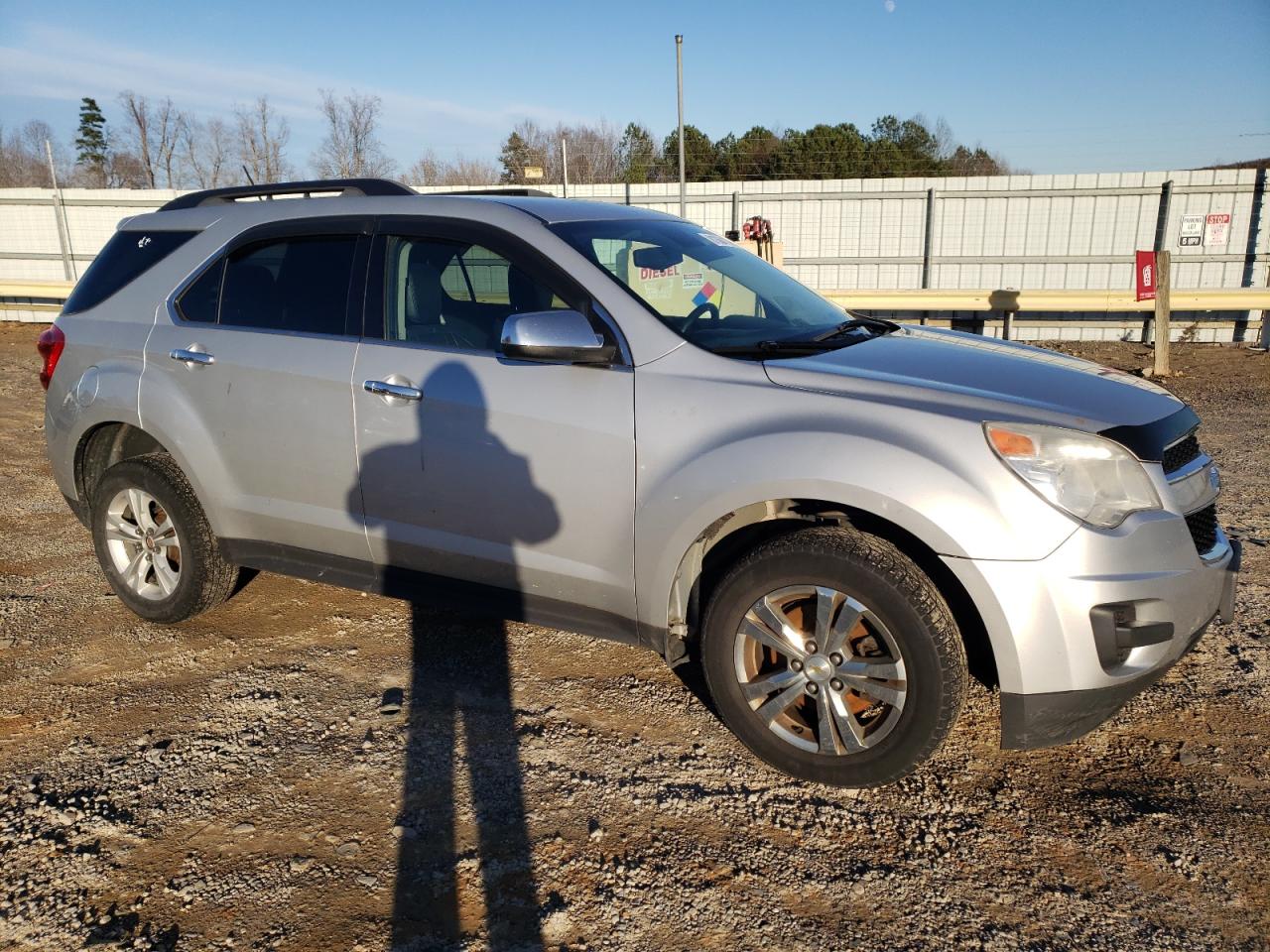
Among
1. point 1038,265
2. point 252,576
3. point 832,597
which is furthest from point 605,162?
point 832,597

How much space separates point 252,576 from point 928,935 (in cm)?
395

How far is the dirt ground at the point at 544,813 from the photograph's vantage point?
2355mm

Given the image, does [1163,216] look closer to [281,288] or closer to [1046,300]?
[1046,300]

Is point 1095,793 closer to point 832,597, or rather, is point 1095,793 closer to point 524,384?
point 832,597

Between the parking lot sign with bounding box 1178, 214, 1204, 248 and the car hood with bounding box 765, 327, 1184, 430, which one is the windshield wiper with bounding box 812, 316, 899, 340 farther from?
the parking lot sign with bounding box 1178, 214, 1204, 248

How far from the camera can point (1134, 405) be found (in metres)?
2.85

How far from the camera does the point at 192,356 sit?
12.6ft

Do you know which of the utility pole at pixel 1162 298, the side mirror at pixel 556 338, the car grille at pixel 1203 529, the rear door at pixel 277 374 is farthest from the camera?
the utility pole at pixel 1162 298

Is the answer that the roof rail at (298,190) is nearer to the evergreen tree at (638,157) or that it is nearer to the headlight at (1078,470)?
the headlight at (1078,470)

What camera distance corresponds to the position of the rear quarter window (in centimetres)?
411

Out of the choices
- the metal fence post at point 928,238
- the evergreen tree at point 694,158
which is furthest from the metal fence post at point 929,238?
the evergreen tree at point 694,158

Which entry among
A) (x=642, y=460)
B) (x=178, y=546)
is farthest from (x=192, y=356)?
(x=642, y=460)

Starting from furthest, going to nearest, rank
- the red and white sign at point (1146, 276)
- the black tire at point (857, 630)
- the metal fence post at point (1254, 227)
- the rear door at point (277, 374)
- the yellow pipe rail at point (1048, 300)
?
1. the metal fence post at point (1254, 227)
2. the yellow pipe rail at point (1048, 300)
3. the red and white sign at point (1146, 276)
4. the rear door at point (277, 374)
5. the black tire at point (857, 630)

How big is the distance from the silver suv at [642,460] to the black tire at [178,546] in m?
0.01
